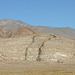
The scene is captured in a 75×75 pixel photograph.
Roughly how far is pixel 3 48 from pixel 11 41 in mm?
4104

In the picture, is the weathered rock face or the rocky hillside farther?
the rocky hillside

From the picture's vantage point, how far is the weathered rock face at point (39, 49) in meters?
42.7

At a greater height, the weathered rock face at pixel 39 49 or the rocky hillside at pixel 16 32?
the rocky hillside at pixel 16 32

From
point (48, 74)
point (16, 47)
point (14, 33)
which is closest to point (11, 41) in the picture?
point (16, 47)

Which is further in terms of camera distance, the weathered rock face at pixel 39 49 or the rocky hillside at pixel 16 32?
the rocky hillside at pixel 16 32

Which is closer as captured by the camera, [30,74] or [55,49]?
[30,74]

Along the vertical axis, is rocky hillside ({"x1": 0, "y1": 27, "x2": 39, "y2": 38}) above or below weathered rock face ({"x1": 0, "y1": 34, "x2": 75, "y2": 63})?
above

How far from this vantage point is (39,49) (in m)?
44.7

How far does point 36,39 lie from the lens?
50.1 m

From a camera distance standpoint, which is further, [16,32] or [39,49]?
[16,32]

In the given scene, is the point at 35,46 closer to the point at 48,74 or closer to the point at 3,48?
the point at 3,48

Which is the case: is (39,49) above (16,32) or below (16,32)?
below

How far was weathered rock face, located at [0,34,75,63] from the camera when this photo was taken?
42.7 meters

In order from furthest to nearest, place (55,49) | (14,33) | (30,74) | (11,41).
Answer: (14,33) → (11,41) → (55,49) → (30,74)
